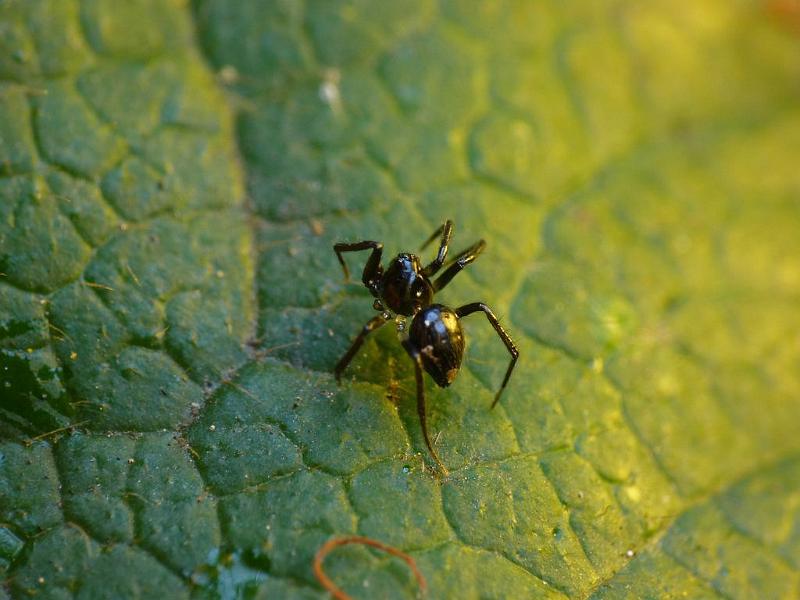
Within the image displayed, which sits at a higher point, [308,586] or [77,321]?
[77,321]

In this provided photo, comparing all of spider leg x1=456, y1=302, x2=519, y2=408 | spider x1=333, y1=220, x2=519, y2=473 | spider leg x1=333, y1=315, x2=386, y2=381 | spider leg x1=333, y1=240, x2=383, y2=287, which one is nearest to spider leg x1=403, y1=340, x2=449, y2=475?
spider x1=333, y1=220, x2=519, y2=473

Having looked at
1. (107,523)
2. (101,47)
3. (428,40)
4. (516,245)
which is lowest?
(107,523)

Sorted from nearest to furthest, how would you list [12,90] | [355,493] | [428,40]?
[355,493], [12,90], [428,40]

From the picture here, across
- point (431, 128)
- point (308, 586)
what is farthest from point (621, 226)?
point (308, 586)

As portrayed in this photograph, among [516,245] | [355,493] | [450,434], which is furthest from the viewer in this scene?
[516,245]

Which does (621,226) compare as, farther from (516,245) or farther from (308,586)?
(308,586)

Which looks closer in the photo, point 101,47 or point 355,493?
point 355,493

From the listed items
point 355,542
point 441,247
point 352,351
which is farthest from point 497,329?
point 355,542

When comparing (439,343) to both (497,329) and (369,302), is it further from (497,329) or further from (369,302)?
(369,302)
